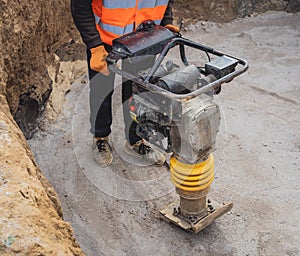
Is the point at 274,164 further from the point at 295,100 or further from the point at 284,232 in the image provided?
the point at 295,100

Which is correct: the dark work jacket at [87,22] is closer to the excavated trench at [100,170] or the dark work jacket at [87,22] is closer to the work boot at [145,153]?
the excavated trench at [100,170]

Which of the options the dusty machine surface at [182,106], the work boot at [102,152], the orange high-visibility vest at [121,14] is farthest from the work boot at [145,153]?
the orange high-visibility vest at [121,14]

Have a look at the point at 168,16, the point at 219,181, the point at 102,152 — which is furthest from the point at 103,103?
the point at 219,181

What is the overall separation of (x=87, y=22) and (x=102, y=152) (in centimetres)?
97

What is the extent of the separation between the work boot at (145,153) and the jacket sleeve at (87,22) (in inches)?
34.9

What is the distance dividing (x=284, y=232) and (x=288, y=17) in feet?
11.3

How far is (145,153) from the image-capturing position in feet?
11.8

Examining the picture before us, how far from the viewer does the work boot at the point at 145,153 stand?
11.7 feet

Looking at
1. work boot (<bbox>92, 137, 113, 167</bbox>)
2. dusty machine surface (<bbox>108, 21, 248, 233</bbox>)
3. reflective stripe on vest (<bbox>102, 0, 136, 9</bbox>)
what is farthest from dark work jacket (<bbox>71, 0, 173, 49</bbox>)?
work boot (<bbox>92, 137, 113, 167</bbox>)

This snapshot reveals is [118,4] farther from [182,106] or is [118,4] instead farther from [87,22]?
[182,106]

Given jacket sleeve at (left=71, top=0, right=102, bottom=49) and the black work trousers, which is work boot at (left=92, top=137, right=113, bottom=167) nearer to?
the black work trousers

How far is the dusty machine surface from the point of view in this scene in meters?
2.52

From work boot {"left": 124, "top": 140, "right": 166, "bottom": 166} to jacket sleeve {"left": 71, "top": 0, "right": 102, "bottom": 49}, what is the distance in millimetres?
885

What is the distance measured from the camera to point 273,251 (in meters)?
2.86
